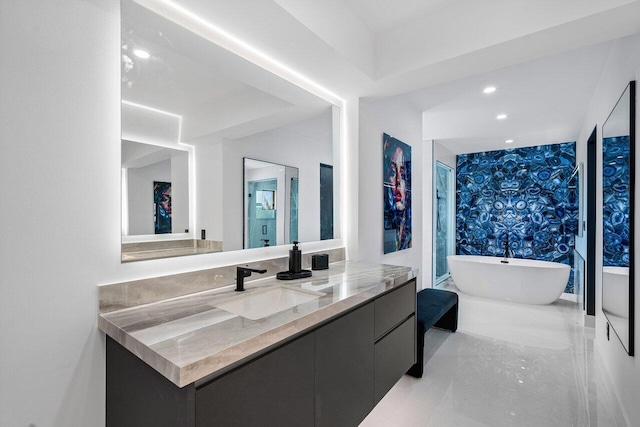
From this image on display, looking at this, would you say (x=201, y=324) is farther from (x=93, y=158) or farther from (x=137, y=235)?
(x=93, y=158)

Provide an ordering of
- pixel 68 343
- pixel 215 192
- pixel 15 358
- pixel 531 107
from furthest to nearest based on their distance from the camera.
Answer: pixel 531 107, pixel 215 192, pixel 68 343, pixel 15 358

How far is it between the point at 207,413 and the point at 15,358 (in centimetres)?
68

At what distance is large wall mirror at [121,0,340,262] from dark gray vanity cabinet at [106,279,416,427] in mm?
542

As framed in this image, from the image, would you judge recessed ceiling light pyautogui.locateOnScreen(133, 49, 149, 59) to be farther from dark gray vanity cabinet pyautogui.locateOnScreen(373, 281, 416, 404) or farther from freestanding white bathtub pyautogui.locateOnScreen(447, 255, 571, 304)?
freestanding white bathtub pyautogui.locateOnScreen(447, 255, 571, 304)

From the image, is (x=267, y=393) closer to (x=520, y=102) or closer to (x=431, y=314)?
(x=431, y=314)

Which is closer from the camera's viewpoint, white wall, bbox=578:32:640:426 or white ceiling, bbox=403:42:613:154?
white wall, bbox=578:32:640:426

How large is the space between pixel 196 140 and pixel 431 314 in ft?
7.48

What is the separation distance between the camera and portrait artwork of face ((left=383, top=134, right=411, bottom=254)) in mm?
2838

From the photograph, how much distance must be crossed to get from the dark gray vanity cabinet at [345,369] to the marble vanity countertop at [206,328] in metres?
0.07

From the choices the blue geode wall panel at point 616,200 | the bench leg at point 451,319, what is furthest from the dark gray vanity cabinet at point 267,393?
the bench leg at point 451,319

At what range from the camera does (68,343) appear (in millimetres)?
1082

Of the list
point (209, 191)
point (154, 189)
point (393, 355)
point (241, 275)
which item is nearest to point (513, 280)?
point (393, 355)

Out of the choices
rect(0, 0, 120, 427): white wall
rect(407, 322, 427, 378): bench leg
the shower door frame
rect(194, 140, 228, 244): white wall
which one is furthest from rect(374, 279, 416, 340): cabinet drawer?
the shower door frame

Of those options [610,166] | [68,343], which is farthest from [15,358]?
Answer: [610,166]
